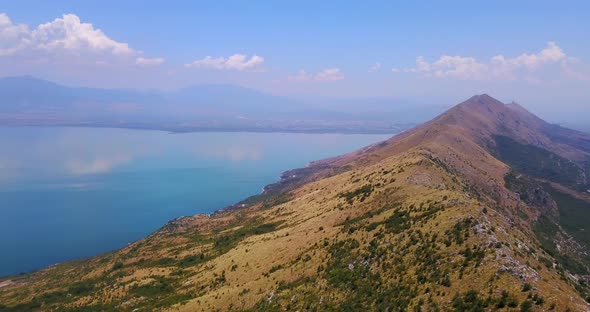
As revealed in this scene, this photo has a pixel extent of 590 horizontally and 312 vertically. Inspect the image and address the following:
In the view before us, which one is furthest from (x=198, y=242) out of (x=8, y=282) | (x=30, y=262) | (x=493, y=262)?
(x=30, y=262)

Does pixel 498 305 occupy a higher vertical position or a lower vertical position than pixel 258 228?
higher

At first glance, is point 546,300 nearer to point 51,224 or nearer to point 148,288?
point 148,288

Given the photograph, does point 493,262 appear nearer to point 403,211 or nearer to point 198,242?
point 403,211

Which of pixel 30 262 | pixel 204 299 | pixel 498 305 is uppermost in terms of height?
pixel 498 305

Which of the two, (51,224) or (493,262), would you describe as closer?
(493,262)

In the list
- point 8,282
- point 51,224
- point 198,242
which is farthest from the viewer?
point 51,224

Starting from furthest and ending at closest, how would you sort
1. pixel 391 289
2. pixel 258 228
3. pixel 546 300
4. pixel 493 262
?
pixel 258 228
pixel 391 289
pixel 493 262
pixel 546 300
